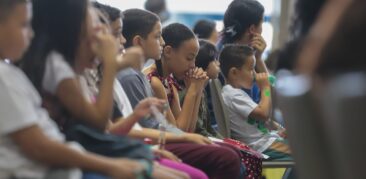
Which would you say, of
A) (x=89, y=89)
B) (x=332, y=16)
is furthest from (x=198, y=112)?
(x=332, y=16)

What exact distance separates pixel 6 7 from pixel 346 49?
2.68ft

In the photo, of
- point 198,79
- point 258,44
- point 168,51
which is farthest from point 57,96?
point 258,44

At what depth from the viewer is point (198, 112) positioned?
2.75 m

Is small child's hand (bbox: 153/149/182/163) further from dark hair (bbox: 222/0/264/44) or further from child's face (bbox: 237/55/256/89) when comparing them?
dark hair (bbox: 222/0/264/44)

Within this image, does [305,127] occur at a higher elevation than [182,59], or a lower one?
higher

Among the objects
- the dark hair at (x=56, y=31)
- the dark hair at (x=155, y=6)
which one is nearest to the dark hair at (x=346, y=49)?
the dark hair at (x=56, y=31)

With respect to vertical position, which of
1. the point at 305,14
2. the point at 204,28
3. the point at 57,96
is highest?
the point at 305,14

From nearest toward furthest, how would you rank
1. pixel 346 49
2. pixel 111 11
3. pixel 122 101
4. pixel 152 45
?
1. pixel 346 49
2. pixel 122 101
3. pixel 111 11
4. pixel 152 45

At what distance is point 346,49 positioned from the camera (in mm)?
969

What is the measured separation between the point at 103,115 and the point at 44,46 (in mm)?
240

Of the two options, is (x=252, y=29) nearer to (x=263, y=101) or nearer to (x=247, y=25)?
(x=247, y=25)

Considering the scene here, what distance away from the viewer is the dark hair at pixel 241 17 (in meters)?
3.26

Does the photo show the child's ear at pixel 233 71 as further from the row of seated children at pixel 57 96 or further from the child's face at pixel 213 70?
the row of seated children at pixel 57 96

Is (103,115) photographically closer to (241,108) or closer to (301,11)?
(301,11)
